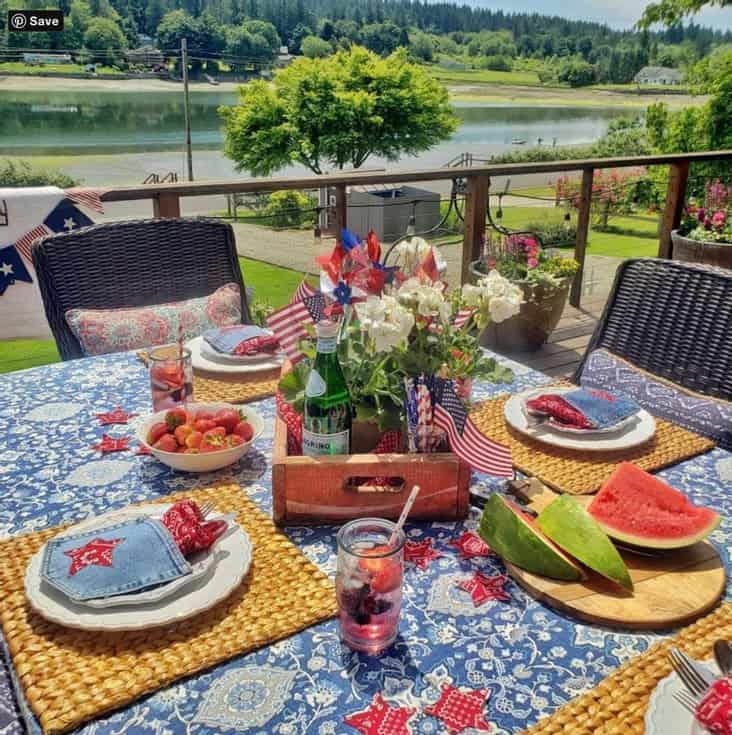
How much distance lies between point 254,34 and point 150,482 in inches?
2322

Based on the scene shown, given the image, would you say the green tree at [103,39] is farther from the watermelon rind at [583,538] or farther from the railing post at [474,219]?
the watermelon rind at [583,538]

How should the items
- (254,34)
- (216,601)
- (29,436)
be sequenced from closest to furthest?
1. (216,601)
2. (29,436)
3. (254,34)

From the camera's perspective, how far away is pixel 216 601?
922 millimetres

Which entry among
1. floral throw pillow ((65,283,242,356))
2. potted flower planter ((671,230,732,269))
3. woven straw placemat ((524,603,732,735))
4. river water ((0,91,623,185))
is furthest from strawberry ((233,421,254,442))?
river water ((0,91,623,185))

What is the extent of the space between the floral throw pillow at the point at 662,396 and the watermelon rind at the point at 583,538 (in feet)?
2.84

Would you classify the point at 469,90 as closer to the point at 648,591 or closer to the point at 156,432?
the point at 156,432

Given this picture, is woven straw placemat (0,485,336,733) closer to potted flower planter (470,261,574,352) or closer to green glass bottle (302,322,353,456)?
green glass bottle (302,322,353,456)

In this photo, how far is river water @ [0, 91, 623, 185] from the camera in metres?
51.1

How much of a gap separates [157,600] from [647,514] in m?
0.73

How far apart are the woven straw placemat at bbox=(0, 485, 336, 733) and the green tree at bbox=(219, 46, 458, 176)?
4027cm

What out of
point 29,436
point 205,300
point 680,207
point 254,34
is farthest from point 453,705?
point 254,34

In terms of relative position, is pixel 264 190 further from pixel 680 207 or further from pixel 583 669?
pixel 680 207

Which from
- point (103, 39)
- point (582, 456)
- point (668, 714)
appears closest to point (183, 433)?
point (582, 456)

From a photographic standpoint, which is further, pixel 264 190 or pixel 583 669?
pixel 264 190
